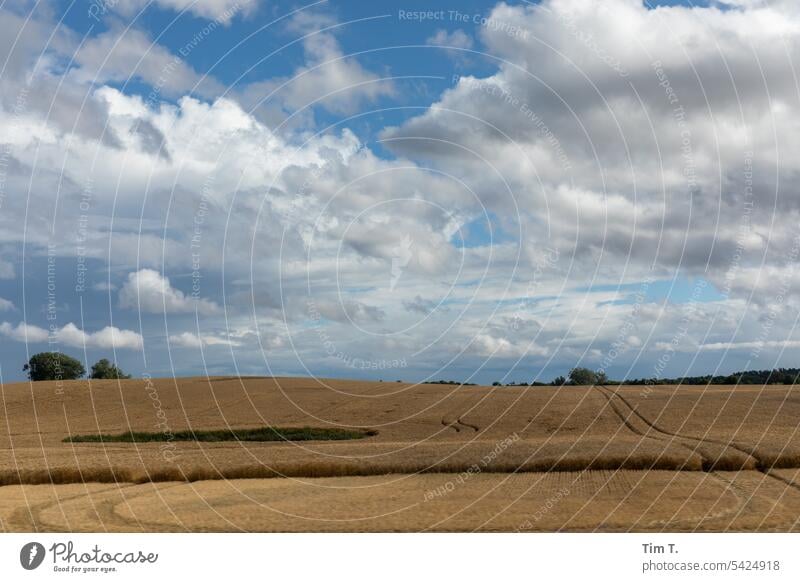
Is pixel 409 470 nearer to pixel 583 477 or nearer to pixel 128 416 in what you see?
pixel 583 477

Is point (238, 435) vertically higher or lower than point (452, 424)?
higher

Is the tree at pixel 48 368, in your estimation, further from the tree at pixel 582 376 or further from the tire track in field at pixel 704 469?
the tire track in field at pixel 704 469

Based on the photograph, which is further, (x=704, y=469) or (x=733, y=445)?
(x=733, y=445)

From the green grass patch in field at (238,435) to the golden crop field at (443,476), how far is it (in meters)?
1.25

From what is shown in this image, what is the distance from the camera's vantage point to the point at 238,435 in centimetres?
5597

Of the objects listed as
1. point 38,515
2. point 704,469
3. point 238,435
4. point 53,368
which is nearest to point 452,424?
point 238,435

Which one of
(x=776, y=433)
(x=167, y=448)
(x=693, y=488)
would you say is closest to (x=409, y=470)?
(x=693, y=488)

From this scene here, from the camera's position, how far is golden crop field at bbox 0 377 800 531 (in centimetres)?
2472

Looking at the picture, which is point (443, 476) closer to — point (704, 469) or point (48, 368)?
point (704, 469)

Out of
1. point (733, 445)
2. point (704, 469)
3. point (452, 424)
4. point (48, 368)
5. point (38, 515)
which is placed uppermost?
point (48, 368)

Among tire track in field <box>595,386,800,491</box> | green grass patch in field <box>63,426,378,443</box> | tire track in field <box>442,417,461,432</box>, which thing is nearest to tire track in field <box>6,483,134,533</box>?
green grass patch in field <box>63,426,378,443</box>

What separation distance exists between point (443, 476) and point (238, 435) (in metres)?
26.9

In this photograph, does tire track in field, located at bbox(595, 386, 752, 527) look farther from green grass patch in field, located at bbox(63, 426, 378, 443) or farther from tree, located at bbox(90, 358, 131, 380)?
tree, located at bbox(90, 358, 131, 380)

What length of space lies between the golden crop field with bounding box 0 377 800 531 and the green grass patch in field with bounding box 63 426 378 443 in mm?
1250
